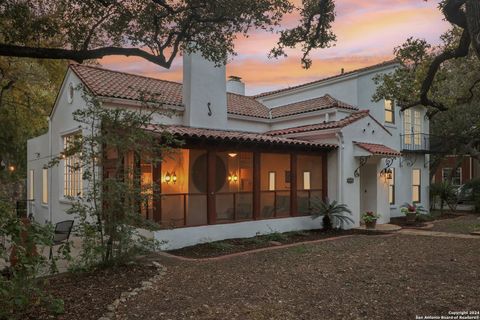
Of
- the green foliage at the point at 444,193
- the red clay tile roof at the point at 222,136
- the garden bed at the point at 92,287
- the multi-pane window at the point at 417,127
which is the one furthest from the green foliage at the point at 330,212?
the green foliage at the point at 444,193

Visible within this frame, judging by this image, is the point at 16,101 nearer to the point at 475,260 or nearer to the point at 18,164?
the point at 18,164

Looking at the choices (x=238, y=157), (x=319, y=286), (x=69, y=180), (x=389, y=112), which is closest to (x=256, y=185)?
(x=238, y=157)

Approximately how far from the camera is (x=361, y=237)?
1224cm

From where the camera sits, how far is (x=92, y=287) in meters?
6.22

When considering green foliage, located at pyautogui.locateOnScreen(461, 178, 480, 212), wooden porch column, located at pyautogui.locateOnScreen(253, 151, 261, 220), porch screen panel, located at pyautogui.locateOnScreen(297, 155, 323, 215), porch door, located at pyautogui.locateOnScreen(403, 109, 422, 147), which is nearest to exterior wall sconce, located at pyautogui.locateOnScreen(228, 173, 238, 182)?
porch screen panel, located at pyautogui.locateOnScreen(297, 155, 323, 215)

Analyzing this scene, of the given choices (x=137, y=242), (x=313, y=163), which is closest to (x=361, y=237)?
(x=313, y=163)

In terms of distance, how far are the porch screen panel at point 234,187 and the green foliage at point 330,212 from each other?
2338mm

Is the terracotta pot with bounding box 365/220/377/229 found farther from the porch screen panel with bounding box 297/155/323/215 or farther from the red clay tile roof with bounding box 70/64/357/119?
the red clay tile roof with bounding box 70/64/357/119

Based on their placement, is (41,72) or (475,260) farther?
(41,72)

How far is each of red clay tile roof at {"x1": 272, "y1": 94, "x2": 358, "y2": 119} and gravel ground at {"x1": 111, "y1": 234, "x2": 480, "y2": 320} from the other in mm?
7807

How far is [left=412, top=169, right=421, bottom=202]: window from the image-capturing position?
19.6m

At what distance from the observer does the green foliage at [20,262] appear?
4.39 metres

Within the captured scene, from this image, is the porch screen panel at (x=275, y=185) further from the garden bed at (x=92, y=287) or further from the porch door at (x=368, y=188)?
the garden bed at (x=92, y=287)

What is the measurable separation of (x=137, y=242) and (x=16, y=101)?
60.1 feet
